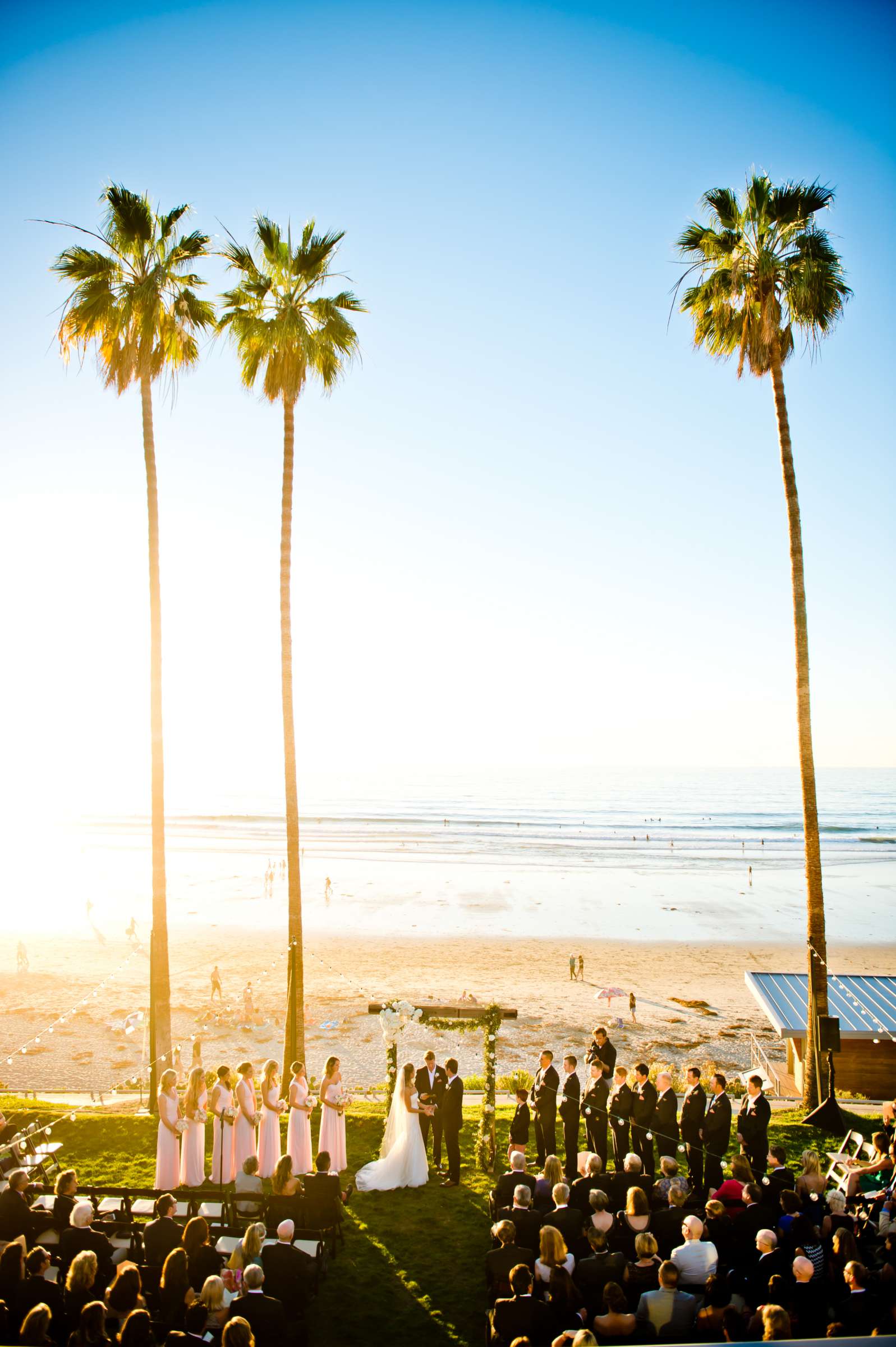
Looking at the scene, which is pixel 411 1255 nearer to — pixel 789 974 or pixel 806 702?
pixel 806 702

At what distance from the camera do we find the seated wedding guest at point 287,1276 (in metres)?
7.59

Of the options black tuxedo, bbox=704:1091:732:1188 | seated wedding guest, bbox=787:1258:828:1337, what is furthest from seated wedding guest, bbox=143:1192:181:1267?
black tuxedo, bbox=704:1091:732:1188

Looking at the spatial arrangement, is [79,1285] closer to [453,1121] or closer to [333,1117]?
[333,1117]

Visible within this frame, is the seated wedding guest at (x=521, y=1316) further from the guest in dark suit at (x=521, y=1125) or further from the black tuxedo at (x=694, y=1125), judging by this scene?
the black tuxedo at (x=694, y=1125)

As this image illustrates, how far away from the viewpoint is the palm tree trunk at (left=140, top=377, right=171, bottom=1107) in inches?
577

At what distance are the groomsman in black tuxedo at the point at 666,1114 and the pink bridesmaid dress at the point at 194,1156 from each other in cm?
650

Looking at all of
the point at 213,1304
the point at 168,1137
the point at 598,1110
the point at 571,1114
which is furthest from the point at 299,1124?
the point at 213,1304

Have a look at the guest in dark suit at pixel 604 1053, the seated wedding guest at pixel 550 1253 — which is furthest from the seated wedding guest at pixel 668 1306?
the guest in dark suit at pixel 604 1053

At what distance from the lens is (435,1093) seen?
1213cm

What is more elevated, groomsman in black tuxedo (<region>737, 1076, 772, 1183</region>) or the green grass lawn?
groomsman in black tuxedo (<region>737, 1076, 772, 1183</region>)

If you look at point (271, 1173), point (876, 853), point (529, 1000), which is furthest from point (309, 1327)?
point (876, 853)

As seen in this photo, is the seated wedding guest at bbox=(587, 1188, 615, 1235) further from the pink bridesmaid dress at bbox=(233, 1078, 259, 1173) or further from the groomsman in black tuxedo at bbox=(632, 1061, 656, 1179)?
the pink bridesmaid dress at bbox=(233, 1078, 259, 1173)

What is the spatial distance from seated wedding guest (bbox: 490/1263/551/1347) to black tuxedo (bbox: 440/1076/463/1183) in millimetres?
5213

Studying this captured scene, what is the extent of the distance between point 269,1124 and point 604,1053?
517 centimetres
